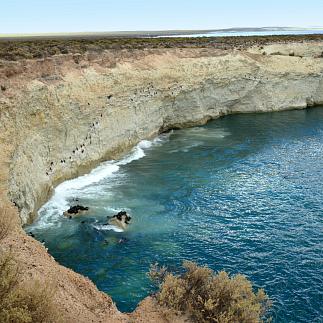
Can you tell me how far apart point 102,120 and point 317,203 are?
25.5m

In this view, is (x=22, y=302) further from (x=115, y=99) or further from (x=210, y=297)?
(x=115, y=99)

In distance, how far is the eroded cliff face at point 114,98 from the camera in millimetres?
36219

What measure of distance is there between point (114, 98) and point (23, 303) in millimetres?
40688

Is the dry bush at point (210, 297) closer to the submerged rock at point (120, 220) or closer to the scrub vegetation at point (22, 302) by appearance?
the scrub vegetation at point (22, 302)

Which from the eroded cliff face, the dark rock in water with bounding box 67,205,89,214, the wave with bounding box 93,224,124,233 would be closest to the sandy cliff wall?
the eroded cliff face

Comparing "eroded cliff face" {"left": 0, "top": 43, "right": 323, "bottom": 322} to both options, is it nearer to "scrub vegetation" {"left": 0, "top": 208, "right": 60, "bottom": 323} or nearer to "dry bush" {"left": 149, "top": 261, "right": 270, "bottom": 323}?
"scrub vegetation" {"left": 0, "top": 208, "right": 60, "bottom": 323}

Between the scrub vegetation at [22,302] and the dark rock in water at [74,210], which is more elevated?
the scrub vegetation at [22,302]

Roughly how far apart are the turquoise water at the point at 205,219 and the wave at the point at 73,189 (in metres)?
0.10

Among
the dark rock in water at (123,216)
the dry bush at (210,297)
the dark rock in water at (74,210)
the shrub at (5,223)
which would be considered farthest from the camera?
the dark rock in water at (74,210)

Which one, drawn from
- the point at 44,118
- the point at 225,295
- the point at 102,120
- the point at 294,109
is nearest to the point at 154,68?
the point at 102,120

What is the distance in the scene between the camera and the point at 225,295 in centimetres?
1819

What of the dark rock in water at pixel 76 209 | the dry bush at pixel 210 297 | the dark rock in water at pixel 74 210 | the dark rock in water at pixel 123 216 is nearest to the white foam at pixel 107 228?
the dark rock in water at pixel 123 216

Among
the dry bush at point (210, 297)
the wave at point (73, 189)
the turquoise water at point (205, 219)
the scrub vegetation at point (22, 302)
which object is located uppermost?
the scrub vegetation at point (22, 302)

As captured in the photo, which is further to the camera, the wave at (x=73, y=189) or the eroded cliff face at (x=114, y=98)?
the eroded cliff face at (x=114, y=98)
